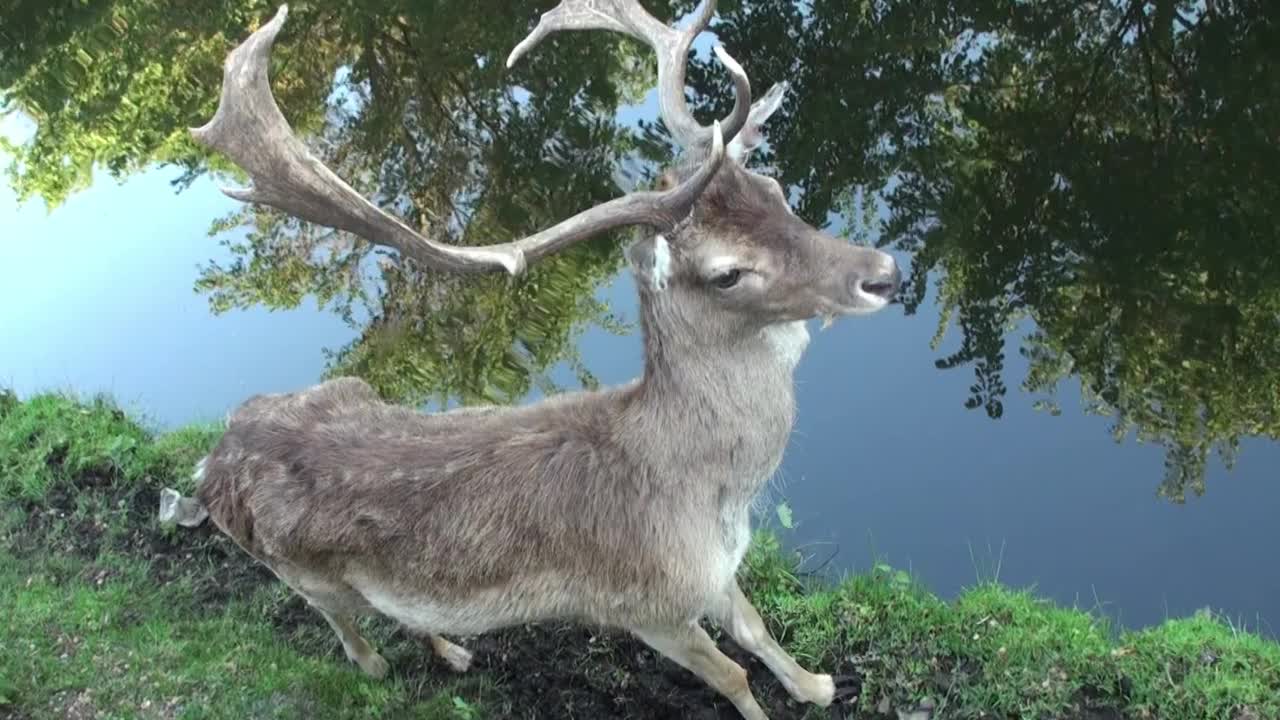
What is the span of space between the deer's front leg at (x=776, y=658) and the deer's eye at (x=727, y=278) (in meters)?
1.22

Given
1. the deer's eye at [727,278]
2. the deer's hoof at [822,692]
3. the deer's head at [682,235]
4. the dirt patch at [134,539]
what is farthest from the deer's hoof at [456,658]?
the deer's eye at [727,278]

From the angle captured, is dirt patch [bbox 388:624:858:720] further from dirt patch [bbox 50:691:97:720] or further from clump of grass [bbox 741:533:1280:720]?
dirt patch [bbox 50:691:97:720]

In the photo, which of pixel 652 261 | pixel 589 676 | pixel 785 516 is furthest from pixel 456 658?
pixel 652 261

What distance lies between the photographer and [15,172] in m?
9.52

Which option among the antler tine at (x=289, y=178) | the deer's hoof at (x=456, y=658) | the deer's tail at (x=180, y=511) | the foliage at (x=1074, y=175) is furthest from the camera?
the foliage at (x=1074, y=175)

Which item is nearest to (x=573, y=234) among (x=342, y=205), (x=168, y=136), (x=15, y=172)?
(x=342, y=205)

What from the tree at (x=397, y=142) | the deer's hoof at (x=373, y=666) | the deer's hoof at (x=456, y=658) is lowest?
the deer's hoof at (x=373, y=666)

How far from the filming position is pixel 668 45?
350 centimetres

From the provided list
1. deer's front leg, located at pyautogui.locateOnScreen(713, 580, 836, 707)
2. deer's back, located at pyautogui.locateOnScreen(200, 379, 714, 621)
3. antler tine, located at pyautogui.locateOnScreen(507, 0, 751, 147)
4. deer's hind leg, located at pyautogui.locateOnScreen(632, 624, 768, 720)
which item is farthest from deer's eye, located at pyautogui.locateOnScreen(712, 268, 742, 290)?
deer's front leg, located at pyautogui.locateOnScreen(713, 580, 836, 707)

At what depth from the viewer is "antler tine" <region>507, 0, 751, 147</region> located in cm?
309

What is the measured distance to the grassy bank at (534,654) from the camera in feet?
11.5

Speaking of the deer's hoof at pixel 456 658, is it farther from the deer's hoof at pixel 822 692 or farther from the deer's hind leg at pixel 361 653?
the deer's hoof at pixel 822 692

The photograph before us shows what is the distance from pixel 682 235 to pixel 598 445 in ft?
2.36

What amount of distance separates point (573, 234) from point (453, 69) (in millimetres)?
6969
